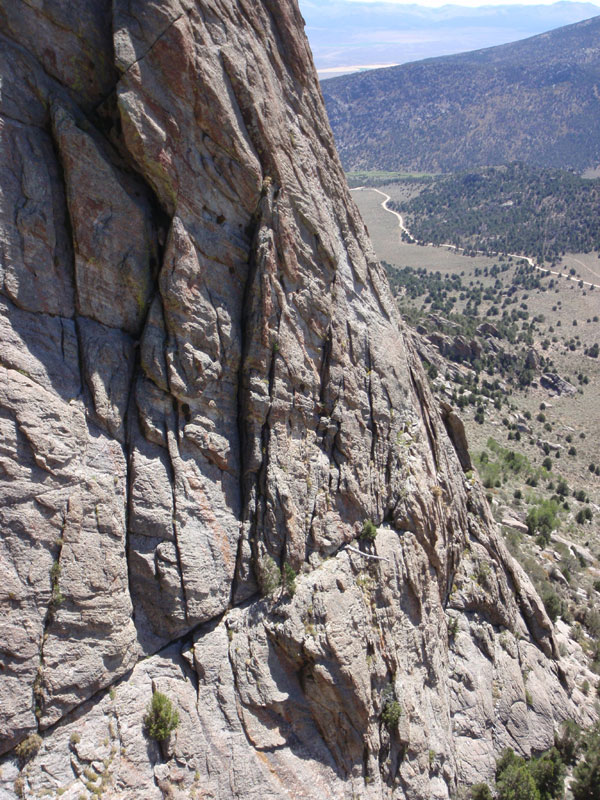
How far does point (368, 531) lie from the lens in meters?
19.1

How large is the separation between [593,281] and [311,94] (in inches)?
4507

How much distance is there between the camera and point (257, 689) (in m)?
16.0

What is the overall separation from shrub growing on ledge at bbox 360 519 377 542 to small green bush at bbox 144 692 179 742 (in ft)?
27.2

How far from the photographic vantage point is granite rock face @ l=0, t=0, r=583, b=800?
1371cm

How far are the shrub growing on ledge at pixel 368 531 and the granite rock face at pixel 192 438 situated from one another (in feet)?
0.96

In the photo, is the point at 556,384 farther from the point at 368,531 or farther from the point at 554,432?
the point at 368,531

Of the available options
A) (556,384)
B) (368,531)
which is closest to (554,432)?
(556,384)

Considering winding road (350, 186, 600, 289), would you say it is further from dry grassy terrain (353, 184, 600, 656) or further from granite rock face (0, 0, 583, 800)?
granite rock face (0, 0, 583, 800)

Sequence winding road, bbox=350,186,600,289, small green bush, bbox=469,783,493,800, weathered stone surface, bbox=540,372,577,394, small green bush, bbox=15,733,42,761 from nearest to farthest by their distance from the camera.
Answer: small green bush, bbox=15,733,42,761 → small green bush, bbox=469,783,493,800 → weathered stone surface, bbox=540,372,577,394 → winding road, bbox=350,186,600,289

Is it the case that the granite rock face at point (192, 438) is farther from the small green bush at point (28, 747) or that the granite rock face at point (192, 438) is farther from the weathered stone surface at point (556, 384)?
the weathered stone surface at point (556, 384)

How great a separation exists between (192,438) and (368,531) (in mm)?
7374

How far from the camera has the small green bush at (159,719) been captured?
14.5 meters

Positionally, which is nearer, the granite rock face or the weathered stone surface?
the granite rock face

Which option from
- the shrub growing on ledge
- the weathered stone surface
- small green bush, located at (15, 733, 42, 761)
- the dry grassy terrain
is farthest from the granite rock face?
the weathered stone surface
